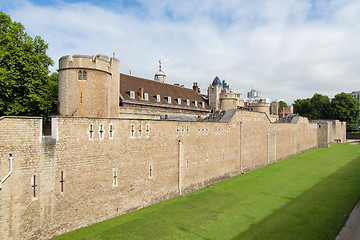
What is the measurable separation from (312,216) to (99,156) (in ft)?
48.4

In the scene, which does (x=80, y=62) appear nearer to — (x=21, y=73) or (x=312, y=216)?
(x=21, y=73)

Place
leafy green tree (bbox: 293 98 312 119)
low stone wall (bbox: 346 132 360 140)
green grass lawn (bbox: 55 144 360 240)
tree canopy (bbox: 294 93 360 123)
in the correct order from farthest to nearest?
leafy green tree (bbox: 293 98 312 119)
low stone wall (bbox: 346 132 360 140)
tree canopy (bbox: 294 93 360 123)
green grass lawn (bbox: 55 144 360 240)

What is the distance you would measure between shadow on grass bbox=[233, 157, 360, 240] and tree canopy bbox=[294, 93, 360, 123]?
6752 cm

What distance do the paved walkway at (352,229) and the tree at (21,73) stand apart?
24.1 meters

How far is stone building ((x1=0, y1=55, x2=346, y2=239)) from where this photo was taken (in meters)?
12.0

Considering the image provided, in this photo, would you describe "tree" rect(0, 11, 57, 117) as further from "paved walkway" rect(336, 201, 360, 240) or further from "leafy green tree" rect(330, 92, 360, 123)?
"leafy green tree" rect(330, 92, 360, 123)

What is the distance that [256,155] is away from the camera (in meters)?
34.1

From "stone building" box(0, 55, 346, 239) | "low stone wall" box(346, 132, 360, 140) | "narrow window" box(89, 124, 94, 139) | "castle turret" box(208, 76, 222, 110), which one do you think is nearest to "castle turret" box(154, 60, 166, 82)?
"castle turret" box(208, 76, 222, 110)

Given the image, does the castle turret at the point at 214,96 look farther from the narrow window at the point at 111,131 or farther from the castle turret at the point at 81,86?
the narrow window at the point at 111,131

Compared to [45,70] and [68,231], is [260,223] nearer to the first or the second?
[68,231]

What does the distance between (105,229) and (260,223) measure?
9.63 metres

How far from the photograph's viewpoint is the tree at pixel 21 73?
65.3 feet

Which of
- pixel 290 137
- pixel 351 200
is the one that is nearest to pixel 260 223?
pixel 351 200

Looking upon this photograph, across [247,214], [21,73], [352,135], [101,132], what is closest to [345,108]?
[352,135]
